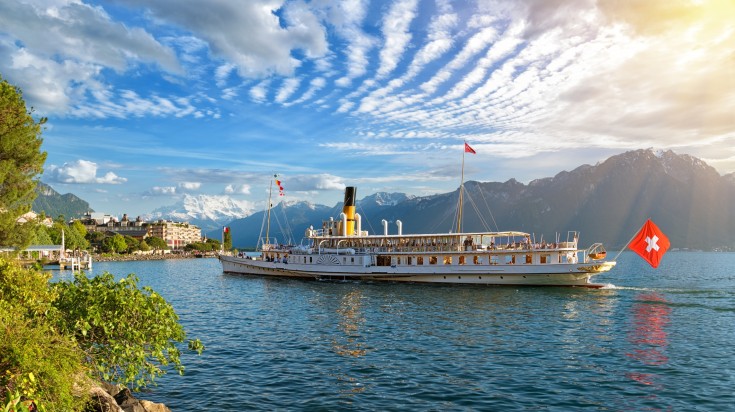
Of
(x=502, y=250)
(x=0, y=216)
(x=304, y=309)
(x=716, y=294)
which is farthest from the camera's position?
(x=502, y=250)

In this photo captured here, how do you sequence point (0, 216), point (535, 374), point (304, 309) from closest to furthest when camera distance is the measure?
1. point (535, 374)
2. point (0, 216)
3. point (304, 309)

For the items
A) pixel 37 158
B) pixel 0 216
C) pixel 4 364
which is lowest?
pixel 4 364

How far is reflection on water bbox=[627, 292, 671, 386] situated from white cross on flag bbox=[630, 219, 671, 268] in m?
4.52

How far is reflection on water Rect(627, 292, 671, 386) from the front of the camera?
23.0m

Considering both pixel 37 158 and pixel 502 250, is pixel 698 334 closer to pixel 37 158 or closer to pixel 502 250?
pixel 502 250

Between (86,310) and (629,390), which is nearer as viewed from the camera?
(86,310)

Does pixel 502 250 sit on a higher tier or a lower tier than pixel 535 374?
higher

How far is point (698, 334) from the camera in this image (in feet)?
98.8

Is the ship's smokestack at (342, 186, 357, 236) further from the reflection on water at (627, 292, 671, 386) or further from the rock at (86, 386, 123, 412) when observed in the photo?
the rock at (86, 386, 123, 412)

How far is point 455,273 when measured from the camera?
6019cm

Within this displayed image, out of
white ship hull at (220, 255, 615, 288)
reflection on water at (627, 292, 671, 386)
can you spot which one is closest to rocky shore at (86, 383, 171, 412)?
reflection on water at (627, 292, 671, 386)

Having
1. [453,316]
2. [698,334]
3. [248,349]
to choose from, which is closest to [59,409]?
[248,349]

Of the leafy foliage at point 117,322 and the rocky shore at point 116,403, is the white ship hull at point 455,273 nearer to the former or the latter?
the rocky shore at point 116,403

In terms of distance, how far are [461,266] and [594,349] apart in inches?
1338
